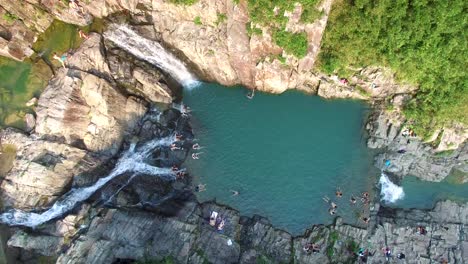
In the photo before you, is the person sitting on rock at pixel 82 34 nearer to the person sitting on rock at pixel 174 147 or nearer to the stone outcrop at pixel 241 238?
the person sitting on rock at pixel 174 147

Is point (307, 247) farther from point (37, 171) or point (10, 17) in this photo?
point (10, 17)

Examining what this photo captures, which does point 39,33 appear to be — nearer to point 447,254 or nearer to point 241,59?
point 241,59

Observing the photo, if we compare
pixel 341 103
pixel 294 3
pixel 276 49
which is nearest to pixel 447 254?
pixel 341 103

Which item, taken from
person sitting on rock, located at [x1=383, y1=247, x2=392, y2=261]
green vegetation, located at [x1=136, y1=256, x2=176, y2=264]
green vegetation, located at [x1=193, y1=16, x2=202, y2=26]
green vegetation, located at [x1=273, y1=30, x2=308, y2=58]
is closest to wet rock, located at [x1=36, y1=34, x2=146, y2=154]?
green vegetation, located at [x1=193, y1=16, x2=202, y2=26]

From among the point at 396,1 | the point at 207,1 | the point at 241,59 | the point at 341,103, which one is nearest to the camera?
the point at 396,1

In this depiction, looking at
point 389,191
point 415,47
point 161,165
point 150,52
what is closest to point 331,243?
point 389,191

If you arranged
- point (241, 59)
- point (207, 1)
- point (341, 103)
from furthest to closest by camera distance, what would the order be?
point (341, 103)
point (241, 59)
point (207, 1)

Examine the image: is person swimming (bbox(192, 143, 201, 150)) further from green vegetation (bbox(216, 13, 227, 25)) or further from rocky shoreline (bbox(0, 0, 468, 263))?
green vegetation (bbox(216, 13, 227, 25))
